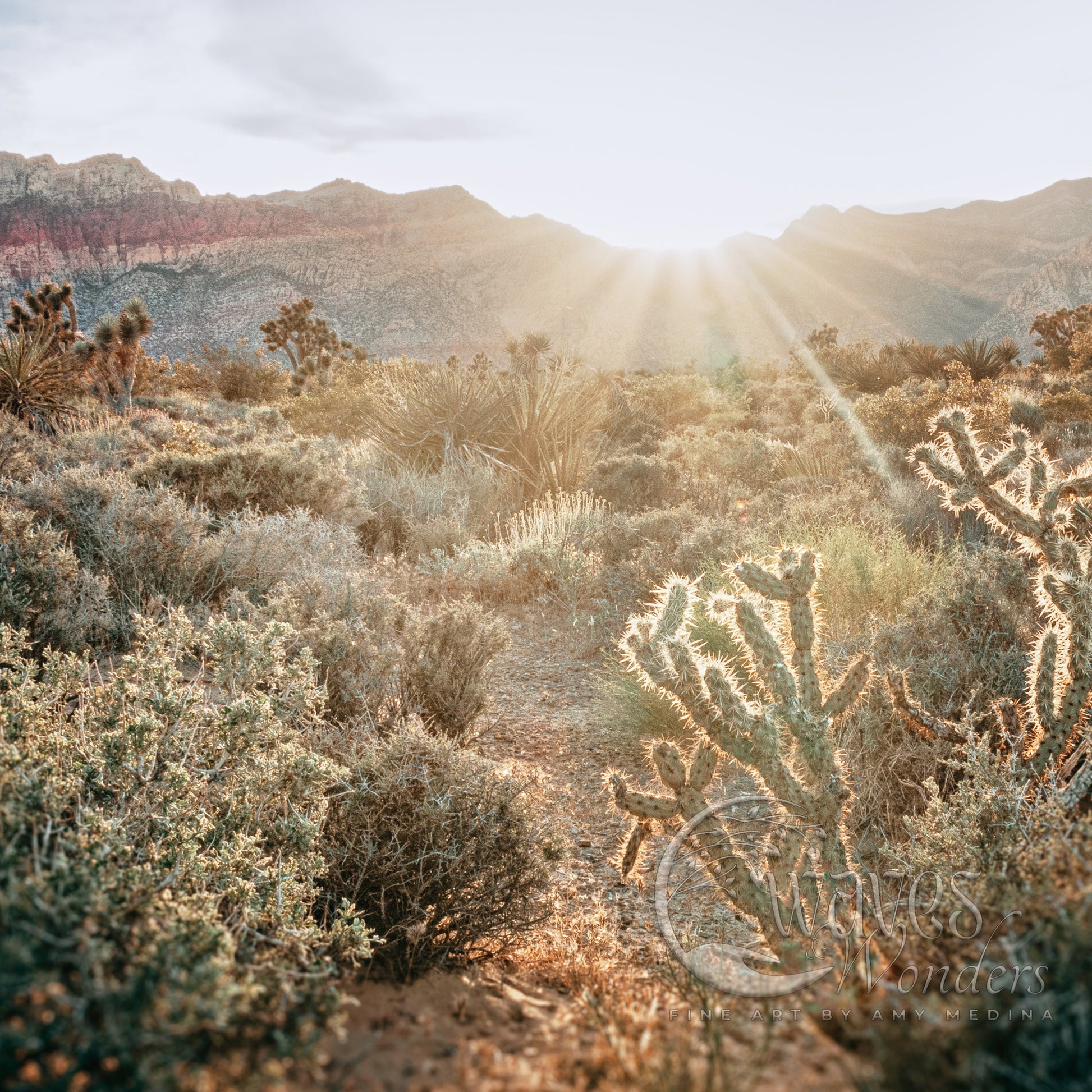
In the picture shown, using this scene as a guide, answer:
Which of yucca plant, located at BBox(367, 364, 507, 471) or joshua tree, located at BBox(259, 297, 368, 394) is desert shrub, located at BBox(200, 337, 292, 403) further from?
yucca plant, located at BBox(367, 364, 507, 471)

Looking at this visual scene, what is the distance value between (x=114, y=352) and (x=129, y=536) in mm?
18736

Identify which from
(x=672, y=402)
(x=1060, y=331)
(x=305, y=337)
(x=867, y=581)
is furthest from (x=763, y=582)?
(x=305, y=337)

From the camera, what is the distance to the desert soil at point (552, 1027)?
1.00m

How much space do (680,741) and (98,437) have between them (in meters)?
9.05

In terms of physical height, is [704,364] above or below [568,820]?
above

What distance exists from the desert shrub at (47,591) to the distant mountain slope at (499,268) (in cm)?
5521

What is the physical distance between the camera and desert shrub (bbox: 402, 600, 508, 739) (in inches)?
179

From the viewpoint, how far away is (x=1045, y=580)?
2938mm

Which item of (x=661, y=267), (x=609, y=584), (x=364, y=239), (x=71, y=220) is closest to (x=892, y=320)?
(x=661, y=267)

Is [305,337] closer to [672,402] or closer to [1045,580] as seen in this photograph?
[672,402]

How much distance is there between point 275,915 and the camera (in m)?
1.81

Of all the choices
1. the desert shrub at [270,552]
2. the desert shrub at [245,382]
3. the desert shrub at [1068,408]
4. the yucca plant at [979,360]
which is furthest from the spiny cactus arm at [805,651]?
the desert shrub at [245,382]

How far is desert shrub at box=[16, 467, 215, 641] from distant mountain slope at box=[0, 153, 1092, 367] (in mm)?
54138

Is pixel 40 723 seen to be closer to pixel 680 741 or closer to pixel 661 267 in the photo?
pixel 680 741
